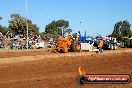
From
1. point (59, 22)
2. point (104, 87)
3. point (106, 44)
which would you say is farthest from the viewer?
point (59, 22)

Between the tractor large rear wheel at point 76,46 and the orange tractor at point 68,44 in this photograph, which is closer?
the orange tractor at point 68,44

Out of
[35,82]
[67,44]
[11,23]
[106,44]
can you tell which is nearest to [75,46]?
[67,44]

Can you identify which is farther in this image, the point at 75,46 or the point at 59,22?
the point at 59,22

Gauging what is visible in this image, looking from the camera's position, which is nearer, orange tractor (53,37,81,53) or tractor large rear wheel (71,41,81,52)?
orange tractor (53,37,81,53)

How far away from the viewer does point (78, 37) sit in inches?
1287

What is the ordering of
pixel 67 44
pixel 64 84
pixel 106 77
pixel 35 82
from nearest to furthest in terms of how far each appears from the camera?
pixel 106 77 < pixel 64 84 < pixel 35 82 < pixel 67 44

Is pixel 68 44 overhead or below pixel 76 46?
overhead

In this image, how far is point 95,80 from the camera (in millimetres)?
6418

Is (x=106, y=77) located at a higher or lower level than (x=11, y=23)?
lower

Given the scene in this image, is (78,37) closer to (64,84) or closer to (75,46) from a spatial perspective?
(75,46)

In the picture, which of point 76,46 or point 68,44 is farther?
point 76,46

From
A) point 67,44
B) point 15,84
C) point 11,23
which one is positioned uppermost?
point 11,23

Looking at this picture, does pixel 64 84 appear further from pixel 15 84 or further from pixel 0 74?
pixel 0 74

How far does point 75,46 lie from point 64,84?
768 inches
